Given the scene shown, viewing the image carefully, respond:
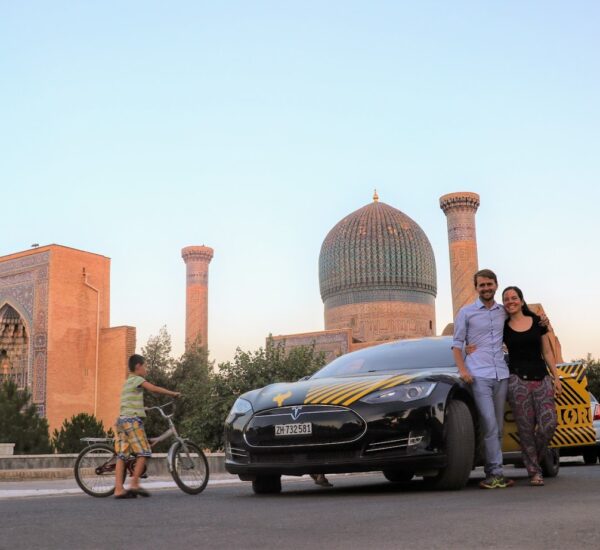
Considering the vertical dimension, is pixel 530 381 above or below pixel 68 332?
below

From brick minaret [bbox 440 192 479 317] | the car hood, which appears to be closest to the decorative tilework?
brick minaret [bbox 440 192 479 317]

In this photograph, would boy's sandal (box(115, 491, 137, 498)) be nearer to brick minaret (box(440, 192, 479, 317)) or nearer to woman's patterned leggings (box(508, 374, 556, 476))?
woman's patterned leggings (box(508, 374, 556, 476))

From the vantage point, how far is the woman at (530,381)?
5.65 metres

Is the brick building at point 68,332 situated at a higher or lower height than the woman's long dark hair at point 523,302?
higher

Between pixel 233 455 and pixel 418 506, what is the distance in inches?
66.0

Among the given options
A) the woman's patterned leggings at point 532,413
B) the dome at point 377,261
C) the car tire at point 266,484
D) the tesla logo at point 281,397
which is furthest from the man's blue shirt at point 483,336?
the dome at point 377,261

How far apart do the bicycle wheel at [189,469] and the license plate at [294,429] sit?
1.26 m

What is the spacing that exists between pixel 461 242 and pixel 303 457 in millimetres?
35655

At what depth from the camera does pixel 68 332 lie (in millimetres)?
30922

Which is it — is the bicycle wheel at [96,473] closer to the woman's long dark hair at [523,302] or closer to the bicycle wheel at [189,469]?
the bicycle wheel at [189,469]

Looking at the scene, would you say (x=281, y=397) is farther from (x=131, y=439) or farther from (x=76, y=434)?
(x=76, y=434)

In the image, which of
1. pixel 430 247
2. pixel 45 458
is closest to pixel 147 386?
pixel 45 458

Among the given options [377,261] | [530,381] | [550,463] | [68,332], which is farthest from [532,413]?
[377,261]

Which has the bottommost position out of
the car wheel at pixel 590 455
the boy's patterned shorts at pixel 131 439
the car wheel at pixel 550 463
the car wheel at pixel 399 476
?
the car wheel at pixel 590 455
